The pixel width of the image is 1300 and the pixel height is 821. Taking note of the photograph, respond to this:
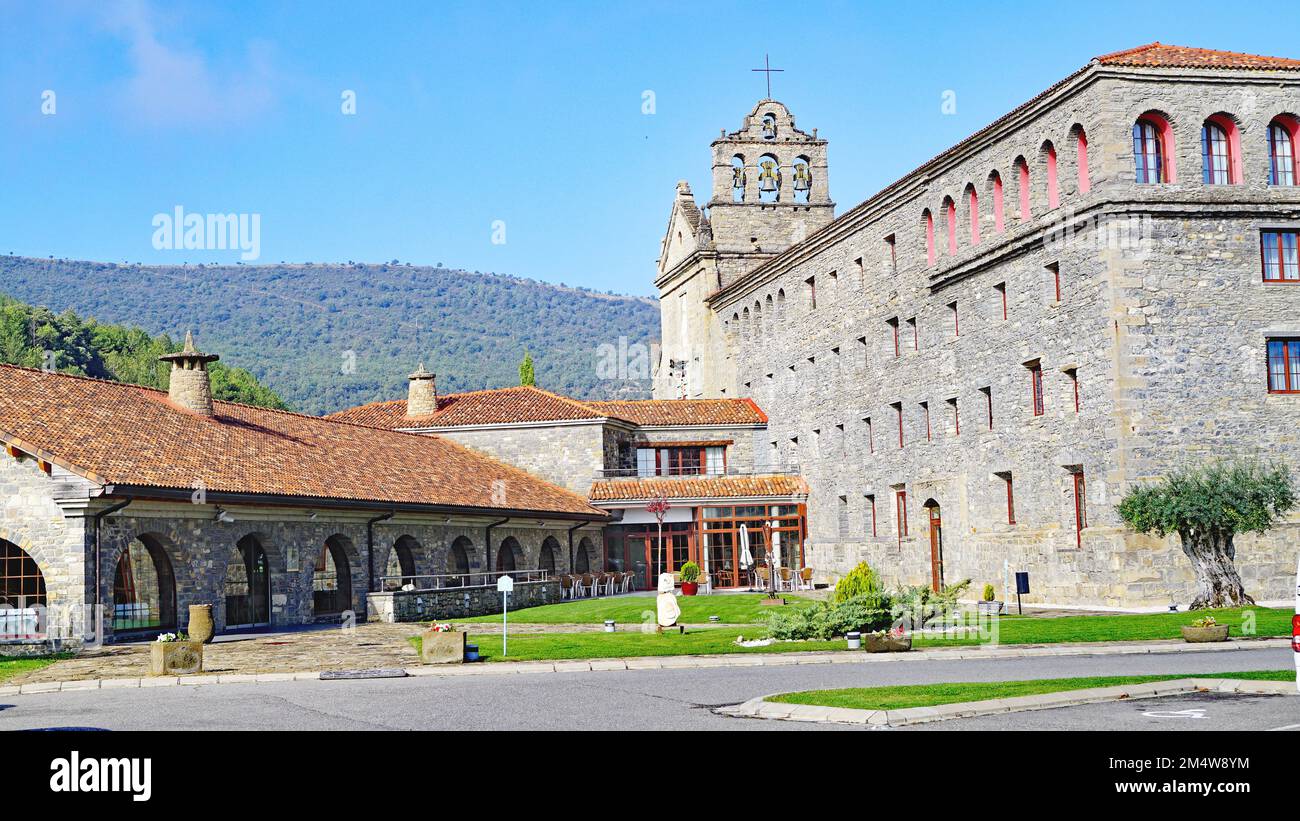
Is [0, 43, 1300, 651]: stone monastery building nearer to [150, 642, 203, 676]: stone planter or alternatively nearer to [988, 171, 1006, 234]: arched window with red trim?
[988, 171, 1006, 234]: arched window with red trim

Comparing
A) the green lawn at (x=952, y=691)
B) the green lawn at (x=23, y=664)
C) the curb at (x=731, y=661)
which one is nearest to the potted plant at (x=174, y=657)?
the curb at (x=731, y=661)

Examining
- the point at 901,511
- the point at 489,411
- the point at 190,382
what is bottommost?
Answer: the point at 901,511

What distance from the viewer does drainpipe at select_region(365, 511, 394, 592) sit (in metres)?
34.6

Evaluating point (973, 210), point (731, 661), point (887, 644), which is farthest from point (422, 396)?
point (887, 644)

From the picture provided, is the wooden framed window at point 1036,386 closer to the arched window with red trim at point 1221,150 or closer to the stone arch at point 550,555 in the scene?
the arched window with red trim at point 1221,150

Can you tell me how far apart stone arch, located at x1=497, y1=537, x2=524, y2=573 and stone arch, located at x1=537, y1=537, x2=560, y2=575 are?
5.50ft

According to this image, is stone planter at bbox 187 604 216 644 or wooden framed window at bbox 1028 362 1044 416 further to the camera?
wooden framed window at bbox 1028 362 1044 416

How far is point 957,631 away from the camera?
25922 millimetres

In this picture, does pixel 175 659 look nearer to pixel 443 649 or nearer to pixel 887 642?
pixel 443 649

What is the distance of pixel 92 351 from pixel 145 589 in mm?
63115

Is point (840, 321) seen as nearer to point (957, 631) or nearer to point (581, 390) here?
point (957, 631)

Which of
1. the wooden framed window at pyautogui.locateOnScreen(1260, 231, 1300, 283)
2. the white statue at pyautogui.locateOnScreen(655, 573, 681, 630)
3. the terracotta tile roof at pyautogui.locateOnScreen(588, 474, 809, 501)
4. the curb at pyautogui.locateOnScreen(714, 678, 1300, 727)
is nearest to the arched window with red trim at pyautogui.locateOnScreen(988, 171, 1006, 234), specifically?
the wooden framed window at pyautogui.locateOnScreen(1260, 231, 1300, 283)

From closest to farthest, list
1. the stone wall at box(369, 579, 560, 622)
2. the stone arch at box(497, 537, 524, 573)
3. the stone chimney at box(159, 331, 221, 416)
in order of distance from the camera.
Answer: the stone wall at box(369, 579, 560, 622), the stone chimney at box(159, 331, 221, 416), the stone arch at box(497, 537, 524, 573)

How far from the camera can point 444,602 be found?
1379 inches
